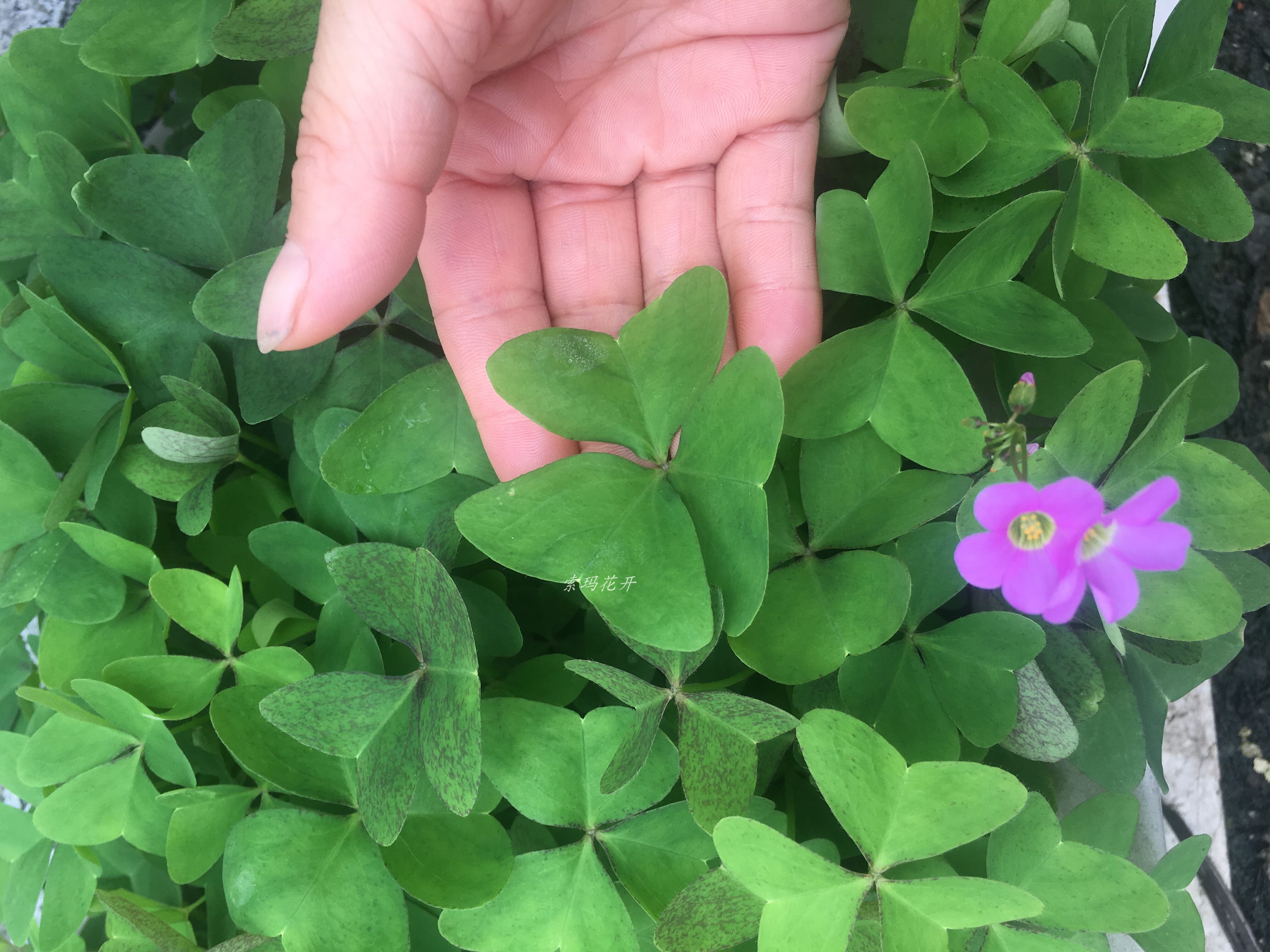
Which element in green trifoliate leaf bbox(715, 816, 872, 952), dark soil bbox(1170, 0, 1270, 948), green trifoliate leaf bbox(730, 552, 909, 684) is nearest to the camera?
green trifoliate leaf bbox(715, 816, 872, 952)

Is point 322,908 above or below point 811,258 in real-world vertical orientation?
below

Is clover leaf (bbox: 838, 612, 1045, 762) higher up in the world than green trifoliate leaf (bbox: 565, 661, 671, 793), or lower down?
lower down

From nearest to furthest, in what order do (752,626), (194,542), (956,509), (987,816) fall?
(987,816) → (752,626) → (956,509) → (194,542)

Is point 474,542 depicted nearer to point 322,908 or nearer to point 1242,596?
point 322,908

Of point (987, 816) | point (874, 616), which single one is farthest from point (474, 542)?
point (987, 816)

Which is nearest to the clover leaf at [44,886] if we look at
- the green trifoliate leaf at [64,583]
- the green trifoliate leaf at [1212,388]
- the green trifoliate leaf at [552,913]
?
the green trifoliate leaf at [64,583]

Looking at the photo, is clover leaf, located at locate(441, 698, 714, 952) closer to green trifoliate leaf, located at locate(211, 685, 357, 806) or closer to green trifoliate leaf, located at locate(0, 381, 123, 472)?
green trifoliate leaf, located at locate(211, 685, 357, 806)

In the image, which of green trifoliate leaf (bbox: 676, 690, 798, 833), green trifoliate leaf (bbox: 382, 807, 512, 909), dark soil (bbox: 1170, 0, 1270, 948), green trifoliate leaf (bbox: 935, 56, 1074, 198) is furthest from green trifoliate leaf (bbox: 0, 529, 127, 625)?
dark soil (bbox: 1170, 0, 1270, 948)
